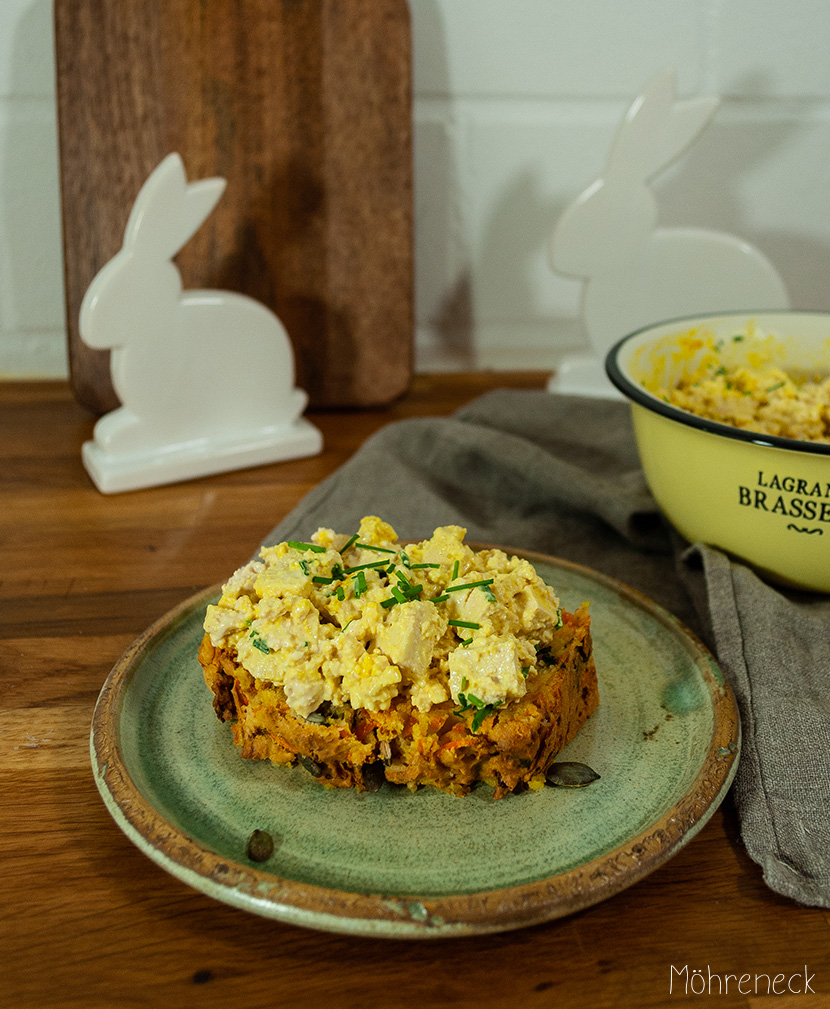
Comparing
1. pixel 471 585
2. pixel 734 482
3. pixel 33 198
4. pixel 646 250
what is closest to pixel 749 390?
pixel 734 482

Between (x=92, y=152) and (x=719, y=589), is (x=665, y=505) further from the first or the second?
(x=92, y=152)

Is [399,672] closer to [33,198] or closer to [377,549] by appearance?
[377,549]

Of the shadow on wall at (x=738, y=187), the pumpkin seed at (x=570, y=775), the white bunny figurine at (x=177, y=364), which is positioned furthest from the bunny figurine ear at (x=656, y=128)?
the pumpkin seed at (x=570, y=775)

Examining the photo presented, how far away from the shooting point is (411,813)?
65 cm

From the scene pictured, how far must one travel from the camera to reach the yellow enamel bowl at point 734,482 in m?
0.87

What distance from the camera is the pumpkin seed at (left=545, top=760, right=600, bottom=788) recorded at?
67 centimetres

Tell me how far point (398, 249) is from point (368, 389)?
0.23 m

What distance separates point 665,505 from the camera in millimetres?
1023

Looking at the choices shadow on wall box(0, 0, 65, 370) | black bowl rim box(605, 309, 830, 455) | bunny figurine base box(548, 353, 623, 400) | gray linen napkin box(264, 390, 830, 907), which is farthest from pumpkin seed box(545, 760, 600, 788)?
shadow on wall box(0, 0, 65, 370)

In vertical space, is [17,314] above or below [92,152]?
below

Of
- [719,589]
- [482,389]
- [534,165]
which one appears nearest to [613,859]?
[719,589]

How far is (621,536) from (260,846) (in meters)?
0.66

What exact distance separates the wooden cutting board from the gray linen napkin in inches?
11.7

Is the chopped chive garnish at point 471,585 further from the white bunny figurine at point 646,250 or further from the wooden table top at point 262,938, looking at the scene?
the white bunny figurine at point 646,250
